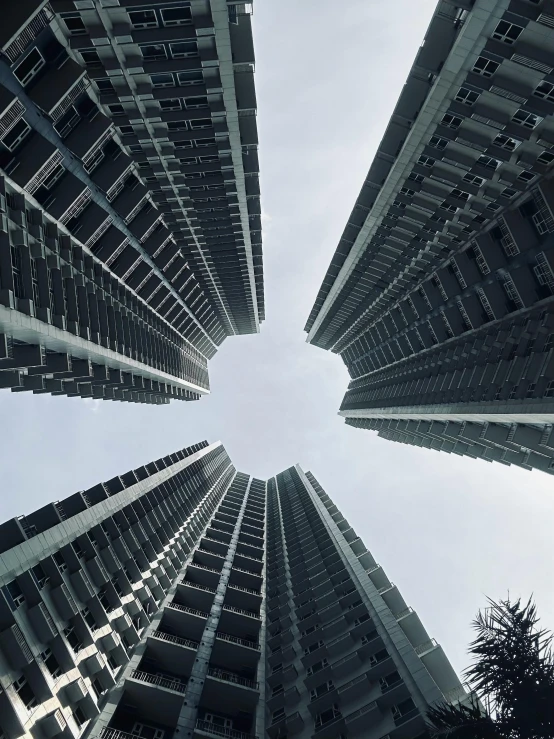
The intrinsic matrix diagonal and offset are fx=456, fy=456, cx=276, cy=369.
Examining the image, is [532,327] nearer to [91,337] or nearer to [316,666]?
[316,666]

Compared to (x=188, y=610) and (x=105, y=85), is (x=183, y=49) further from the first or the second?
(x=188, y=610)

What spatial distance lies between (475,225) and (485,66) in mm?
15636

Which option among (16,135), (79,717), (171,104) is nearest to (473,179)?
(171,104)

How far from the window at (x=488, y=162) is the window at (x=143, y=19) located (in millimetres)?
23416

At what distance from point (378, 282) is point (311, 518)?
3786 cm

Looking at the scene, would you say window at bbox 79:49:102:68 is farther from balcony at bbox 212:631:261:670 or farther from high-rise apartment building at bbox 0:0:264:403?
balcony at bbox 212:631:261:670

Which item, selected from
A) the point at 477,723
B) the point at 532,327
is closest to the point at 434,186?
the point at 532,327

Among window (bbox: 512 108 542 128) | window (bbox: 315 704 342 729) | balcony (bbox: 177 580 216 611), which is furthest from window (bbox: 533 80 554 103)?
balcony (bbox: 177 580 216 611)

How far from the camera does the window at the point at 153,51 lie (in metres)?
28.3

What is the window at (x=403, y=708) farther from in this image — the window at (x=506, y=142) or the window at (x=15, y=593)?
the window at (x=506, y=142)

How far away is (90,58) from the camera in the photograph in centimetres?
2762

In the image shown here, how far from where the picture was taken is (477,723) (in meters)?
19.5

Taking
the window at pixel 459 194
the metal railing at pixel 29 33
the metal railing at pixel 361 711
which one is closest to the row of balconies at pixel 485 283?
the window at pixel 459 194

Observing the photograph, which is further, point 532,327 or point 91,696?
point 532,327
